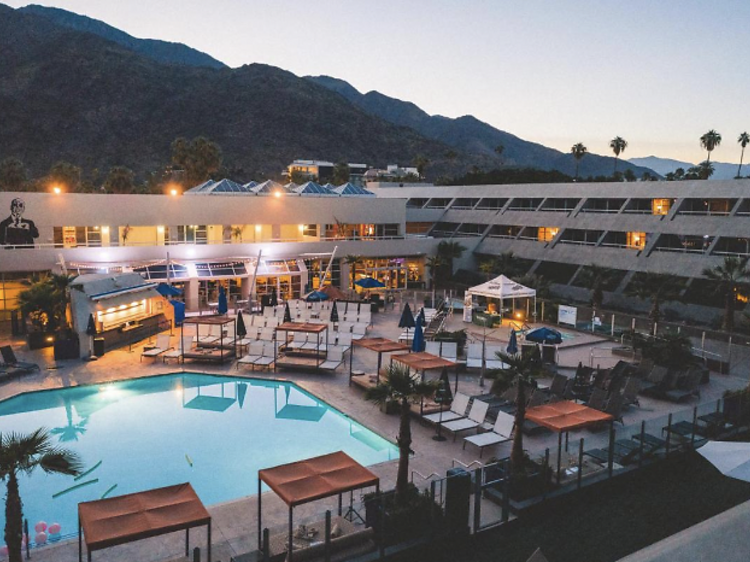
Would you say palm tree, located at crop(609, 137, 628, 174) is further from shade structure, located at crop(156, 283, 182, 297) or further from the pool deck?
shade structure, located at crop(156, 283, 182, 297)

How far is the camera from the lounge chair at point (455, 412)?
14.5m

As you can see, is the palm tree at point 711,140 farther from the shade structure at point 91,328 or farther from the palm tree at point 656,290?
the shade structure at point 91,328

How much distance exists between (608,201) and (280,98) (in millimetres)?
139898

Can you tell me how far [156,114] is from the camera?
148250 mm

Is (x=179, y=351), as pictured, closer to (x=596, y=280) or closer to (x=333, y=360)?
(x=333, y=360)

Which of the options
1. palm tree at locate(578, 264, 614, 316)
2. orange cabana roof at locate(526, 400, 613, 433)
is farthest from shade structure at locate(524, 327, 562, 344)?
palm tree at locate(578, 264, 614, 316)

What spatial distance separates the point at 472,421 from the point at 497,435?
100cm

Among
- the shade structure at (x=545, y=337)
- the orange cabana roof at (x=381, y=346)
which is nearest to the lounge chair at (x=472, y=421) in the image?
the orange cabana roof at (x=381, y=346)

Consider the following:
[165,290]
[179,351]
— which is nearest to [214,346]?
[179,351]

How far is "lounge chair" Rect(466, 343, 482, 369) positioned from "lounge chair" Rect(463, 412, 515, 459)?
20.2 ft

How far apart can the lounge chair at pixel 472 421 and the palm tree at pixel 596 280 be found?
1719 cm

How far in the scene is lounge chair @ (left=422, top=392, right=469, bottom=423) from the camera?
14.5 meters

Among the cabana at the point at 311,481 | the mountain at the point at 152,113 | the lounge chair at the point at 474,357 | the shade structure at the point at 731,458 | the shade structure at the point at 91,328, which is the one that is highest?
the mountain at the point at 152,113

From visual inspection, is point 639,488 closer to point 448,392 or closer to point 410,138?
point 448,392
